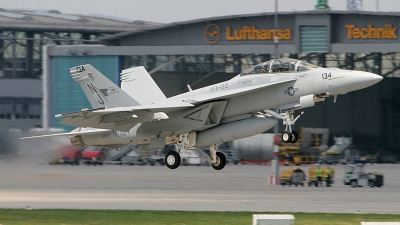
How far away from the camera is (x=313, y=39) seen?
48438 millimetres

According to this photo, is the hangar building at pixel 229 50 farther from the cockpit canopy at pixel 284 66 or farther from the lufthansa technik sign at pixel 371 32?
the cockpit canopy at pixel 284 66

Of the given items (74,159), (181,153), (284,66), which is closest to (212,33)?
(74,159)

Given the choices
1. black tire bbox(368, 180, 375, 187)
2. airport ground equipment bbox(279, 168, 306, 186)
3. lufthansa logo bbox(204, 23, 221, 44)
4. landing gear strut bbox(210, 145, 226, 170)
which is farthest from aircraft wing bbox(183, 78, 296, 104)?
lufthansa logo bbox(204, 23, 221, 44)

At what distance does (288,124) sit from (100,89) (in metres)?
7.44

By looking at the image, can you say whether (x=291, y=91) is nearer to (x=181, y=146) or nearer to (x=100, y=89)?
(x=181, y=146)

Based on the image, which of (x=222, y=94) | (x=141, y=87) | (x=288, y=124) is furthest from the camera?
(x=141, y=87)

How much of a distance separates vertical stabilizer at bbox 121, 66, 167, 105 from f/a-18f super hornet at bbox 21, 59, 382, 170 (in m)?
0.38

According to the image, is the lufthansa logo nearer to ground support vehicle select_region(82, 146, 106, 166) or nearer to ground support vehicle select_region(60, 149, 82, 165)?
ground support vehicle select_region(82, 146, 106, 166)

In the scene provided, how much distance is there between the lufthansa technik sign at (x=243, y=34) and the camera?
161 ft

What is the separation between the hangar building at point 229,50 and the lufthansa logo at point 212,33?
0.24 ft

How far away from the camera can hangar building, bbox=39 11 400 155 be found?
159ft

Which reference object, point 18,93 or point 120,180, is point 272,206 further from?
point 18,93

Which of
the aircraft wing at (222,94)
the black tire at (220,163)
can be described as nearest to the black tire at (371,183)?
the black tire at (220,163)

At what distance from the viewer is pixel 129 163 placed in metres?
50.0
